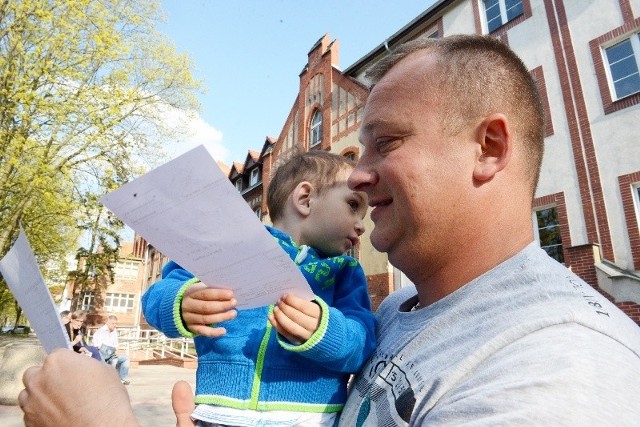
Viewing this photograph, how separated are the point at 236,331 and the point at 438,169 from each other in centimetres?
86

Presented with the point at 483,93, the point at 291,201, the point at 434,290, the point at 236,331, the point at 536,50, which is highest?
the point at 536,50

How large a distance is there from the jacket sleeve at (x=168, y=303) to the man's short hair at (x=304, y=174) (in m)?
0.58

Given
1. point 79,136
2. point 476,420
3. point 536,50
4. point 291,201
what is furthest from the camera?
point 79,136

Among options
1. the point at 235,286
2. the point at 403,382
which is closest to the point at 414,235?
the point at 403,382

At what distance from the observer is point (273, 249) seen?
112 centimetres

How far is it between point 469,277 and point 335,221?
26.7 inches

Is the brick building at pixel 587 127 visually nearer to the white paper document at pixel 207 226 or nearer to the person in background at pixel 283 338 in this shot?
the person in background at pixel 283 338

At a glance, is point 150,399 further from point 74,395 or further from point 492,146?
point 492,146

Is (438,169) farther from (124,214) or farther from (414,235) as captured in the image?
(124,214)

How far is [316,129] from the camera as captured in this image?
59.6 feet

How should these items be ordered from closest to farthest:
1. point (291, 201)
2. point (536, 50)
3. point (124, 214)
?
point (124, 214)
point (291, 201)
point (536, 50)

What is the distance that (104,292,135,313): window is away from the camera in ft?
125

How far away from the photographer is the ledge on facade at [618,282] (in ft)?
26.6

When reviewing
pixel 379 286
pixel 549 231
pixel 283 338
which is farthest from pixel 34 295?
pixel 379 286
